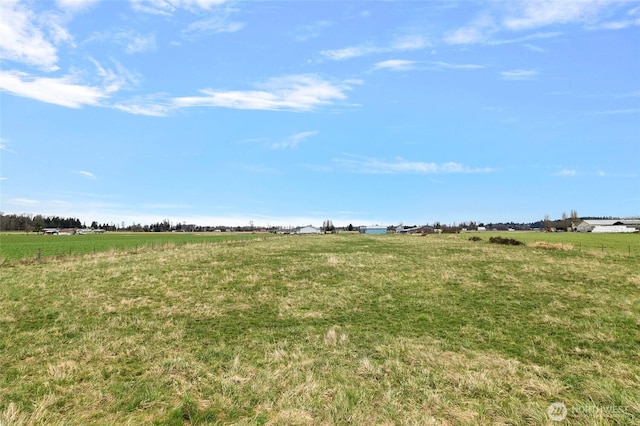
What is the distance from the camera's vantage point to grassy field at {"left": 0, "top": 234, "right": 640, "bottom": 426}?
6625 mm

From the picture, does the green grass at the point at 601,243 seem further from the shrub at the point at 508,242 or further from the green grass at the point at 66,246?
the green grass at the point at 66,246

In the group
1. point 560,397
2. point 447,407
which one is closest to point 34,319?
point 447,407

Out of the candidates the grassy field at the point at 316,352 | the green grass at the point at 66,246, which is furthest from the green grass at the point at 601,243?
the green grass at the point at 66,246

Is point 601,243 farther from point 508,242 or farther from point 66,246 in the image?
point 66,246

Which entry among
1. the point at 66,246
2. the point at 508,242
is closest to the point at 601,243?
the point at 508,242

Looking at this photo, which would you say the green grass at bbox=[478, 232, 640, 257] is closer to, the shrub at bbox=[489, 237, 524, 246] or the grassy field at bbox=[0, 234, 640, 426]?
the shrub at bbox=[489, 237, 524, 246]

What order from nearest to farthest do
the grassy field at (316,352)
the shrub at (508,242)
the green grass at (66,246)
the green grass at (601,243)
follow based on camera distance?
the grassy field at (316,352)
the green grass at (66,246)
the green grass at (601,243)
the shrub at (508,242)

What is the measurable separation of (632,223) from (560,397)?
228 meters

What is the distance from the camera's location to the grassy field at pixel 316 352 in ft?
21.7

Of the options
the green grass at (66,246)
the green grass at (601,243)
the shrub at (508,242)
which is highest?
the green grass at (66,246)

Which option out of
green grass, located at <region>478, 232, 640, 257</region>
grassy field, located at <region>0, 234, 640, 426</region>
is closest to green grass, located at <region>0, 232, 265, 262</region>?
grassy field, located at <region>0, 234, 640, 426</region>

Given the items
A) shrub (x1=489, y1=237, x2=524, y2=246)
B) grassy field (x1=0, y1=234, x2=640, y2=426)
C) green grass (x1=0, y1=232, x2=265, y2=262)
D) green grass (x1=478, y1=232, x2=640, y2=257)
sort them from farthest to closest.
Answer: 1. shrub (x1=489, y1=237, x2=524, y2=246)
2. green grass (x1=478, y1=232, x2=640, y2=257)
3. green grass (x1=0, y1=232, x2=265, y2=262)
4. grassy field (x1=0, y1=234, x2=640, y2=426)

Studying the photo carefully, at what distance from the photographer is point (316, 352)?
10039mm

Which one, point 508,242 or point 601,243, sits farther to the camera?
point 601,243
